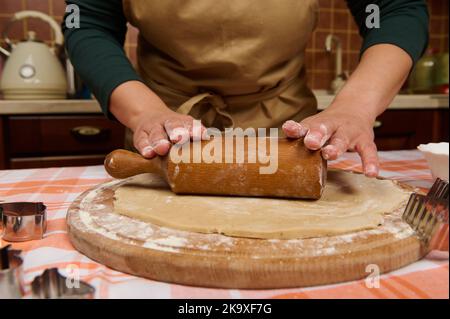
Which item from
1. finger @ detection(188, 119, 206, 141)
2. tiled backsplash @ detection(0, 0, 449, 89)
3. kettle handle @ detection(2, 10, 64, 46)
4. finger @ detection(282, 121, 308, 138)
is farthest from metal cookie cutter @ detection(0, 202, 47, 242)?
tiled backsplash @ detection(0, 0, 449, 89)

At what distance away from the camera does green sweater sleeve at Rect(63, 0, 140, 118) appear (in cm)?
89

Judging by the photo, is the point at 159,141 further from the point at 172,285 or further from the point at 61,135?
the point at 61,135

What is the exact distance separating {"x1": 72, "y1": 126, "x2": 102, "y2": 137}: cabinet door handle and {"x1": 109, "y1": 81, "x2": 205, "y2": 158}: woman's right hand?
28.6 inches

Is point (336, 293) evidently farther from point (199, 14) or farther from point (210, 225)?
point (199, 14)

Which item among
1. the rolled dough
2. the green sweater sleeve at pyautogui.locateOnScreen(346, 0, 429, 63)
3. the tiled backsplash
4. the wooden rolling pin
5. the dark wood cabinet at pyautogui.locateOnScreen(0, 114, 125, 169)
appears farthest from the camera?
the tiled backsplash

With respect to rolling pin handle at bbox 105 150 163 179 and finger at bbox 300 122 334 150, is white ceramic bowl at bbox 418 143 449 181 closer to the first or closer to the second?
finger at bbox 300 122 334 150

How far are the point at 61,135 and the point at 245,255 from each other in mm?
1284

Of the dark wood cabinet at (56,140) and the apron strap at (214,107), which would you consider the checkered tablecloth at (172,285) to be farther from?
the dark wood cabinet at (56,140)

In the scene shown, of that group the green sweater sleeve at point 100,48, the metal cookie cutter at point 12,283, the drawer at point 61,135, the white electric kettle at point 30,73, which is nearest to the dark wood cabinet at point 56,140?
the drawer at point 61,135

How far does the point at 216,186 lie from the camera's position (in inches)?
25.6

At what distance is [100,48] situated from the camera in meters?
0.93

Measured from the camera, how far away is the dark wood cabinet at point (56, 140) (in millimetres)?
1523

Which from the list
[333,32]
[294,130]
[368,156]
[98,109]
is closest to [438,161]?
[368,156]

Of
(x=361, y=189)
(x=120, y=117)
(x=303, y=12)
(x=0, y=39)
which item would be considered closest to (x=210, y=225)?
(x=361, y=189)
